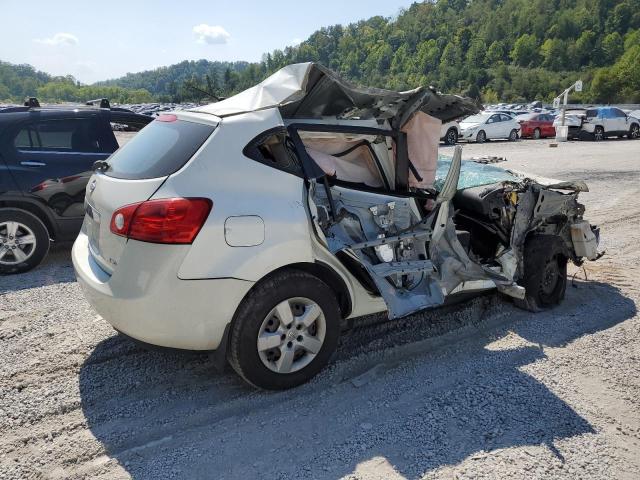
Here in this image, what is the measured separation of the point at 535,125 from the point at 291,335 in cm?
2742

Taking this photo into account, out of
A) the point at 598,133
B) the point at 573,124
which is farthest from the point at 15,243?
the point at 598,133

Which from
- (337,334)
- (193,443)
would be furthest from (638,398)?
(193,443)

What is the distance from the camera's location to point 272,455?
283 centimetres

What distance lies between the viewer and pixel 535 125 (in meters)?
27.3

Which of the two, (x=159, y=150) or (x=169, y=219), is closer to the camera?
(x=169, y=219)

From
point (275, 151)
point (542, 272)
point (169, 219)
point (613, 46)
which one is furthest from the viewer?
point (613, 46)

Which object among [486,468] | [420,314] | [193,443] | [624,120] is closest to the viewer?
[486,468]

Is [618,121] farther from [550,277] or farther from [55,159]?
[55,159]

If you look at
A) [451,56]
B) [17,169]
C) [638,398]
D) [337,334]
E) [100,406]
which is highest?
[451,56]

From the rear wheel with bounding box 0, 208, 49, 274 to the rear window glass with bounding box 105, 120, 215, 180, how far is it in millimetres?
2621

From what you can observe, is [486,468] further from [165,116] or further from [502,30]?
[502,30]

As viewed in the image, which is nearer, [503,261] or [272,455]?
[272,455]

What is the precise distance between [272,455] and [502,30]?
18377 centimetres

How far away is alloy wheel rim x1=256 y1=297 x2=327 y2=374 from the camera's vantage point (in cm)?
323
